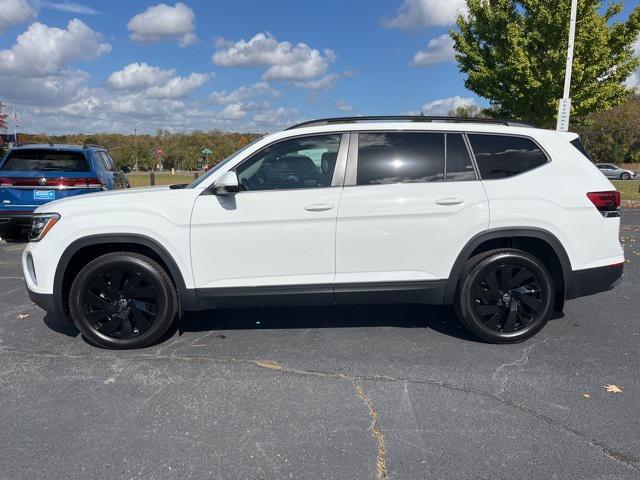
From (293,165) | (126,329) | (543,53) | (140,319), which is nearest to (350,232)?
(293,165)

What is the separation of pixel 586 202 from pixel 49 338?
466 centimetres

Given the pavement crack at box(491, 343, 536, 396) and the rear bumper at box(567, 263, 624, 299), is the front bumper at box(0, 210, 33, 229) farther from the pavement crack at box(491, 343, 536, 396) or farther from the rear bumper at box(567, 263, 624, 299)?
the rear bumper at box(567, 263, 624, 299)

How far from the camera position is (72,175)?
8.28 metres

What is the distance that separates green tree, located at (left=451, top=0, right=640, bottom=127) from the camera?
54.8ft

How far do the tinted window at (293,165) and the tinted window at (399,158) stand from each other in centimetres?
25

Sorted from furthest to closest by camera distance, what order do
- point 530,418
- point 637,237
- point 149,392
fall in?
1. point 637,237
2. point 149,392
3. point 530,418

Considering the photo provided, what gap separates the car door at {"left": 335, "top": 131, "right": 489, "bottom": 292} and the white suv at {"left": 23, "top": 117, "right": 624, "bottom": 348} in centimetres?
1

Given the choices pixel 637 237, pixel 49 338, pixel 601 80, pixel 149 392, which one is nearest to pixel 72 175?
pixel 49 338

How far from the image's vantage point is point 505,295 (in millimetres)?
4105

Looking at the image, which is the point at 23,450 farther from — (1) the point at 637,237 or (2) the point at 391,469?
(1) the point at 637,237

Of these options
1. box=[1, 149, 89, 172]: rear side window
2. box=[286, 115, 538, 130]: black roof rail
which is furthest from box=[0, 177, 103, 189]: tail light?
box=[286, 115, 538, 130]: black roof rail

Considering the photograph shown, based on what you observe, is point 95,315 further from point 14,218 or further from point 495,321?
point 14,218

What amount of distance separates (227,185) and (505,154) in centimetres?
228

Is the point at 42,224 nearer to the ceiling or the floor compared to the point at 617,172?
nearer to the floor
